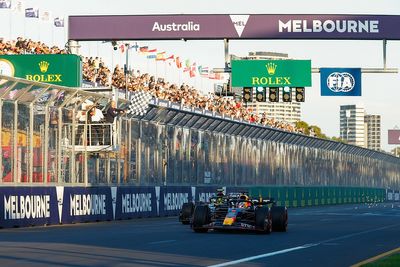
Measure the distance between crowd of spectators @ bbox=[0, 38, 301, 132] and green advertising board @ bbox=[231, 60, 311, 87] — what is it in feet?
13.2

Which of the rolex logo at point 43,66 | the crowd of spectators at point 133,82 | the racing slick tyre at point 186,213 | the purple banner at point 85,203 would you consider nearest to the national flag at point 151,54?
the crowd of spectators at point 133,82

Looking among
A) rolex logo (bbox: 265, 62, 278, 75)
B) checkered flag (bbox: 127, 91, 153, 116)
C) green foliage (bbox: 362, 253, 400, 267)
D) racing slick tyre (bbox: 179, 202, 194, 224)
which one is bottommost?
green foliage (bbox: 362, 253, 400, 267)

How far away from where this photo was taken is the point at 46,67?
38.7m

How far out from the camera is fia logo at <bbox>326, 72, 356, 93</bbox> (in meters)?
46.1

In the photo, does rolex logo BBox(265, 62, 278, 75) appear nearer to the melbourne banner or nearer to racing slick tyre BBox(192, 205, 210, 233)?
the melbourne banner

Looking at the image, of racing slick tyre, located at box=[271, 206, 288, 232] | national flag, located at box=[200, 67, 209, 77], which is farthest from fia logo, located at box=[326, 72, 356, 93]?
racing slick tyre, located at box=[271, 206, 288, 232]

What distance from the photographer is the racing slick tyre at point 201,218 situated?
86.1ft

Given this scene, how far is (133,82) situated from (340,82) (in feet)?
29.4

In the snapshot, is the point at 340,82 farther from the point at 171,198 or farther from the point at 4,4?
the point at 4,4

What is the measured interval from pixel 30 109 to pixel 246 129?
75.7 ft

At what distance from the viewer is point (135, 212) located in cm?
3869

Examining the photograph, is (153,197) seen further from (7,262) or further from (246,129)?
(7,262)

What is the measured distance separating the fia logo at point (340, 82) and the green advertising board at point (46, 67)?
1277 centimetres

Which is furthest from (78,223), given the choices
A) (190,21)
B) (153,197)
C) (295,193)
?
(295,193)
